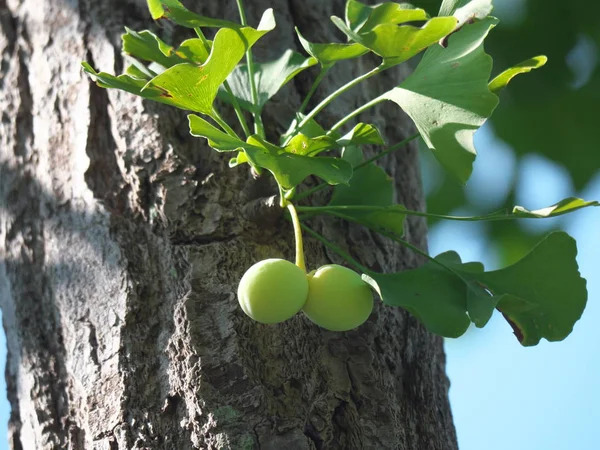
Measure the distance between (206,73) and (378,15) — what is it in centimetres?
23

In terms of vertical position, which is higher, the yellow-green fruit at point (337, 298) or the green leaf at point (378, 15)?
the green leaf at point (378, 15)

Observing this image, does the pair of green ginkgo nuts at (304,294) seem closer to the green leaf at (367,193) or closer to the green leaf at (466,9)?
the green leaf at (367,193)

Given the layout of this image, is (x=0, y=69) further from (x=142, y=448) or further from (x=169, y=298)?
(x=142, y=448)

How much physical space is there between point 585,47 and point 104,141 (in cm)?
220

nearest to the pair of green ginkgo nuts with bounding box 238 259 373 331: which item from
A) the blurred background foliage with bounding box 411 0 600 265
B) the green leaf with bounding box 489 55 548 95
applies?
the green leaf with bounding box 489 55 548 95

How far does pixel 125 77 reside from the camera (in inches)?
38.5

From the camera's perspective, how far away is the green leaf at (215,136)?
896 millimetres

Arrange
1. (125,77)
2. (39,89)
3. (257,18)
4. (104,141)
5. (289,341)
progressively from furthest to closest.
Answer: (257,18), (39,89), (104,141), (289,341), (125,77)

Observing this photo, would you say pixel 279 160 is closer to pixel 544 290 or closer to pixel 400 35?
pixel 400 35

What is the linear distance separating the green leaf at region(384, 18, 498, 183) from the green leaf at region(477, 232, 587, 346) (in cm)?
23

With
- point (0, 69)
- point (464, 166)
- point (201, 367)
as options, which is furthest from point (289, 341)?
point (0, 69)

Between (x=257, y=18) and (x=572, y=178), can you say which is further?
(x=572, y=178)

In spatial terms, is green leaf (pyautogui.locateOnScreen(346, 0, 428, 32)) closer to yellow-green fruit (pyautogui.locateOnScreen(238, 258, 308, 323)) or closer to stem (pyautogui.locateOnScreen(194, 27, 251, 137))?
stem (pyautogui.locateOnScreen(194, 27, 251, 137))

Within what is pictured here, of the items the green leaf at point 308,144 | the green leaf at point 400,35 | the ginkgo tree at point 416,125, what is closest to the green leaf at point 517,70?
the ginkgo tree at point 416,125
